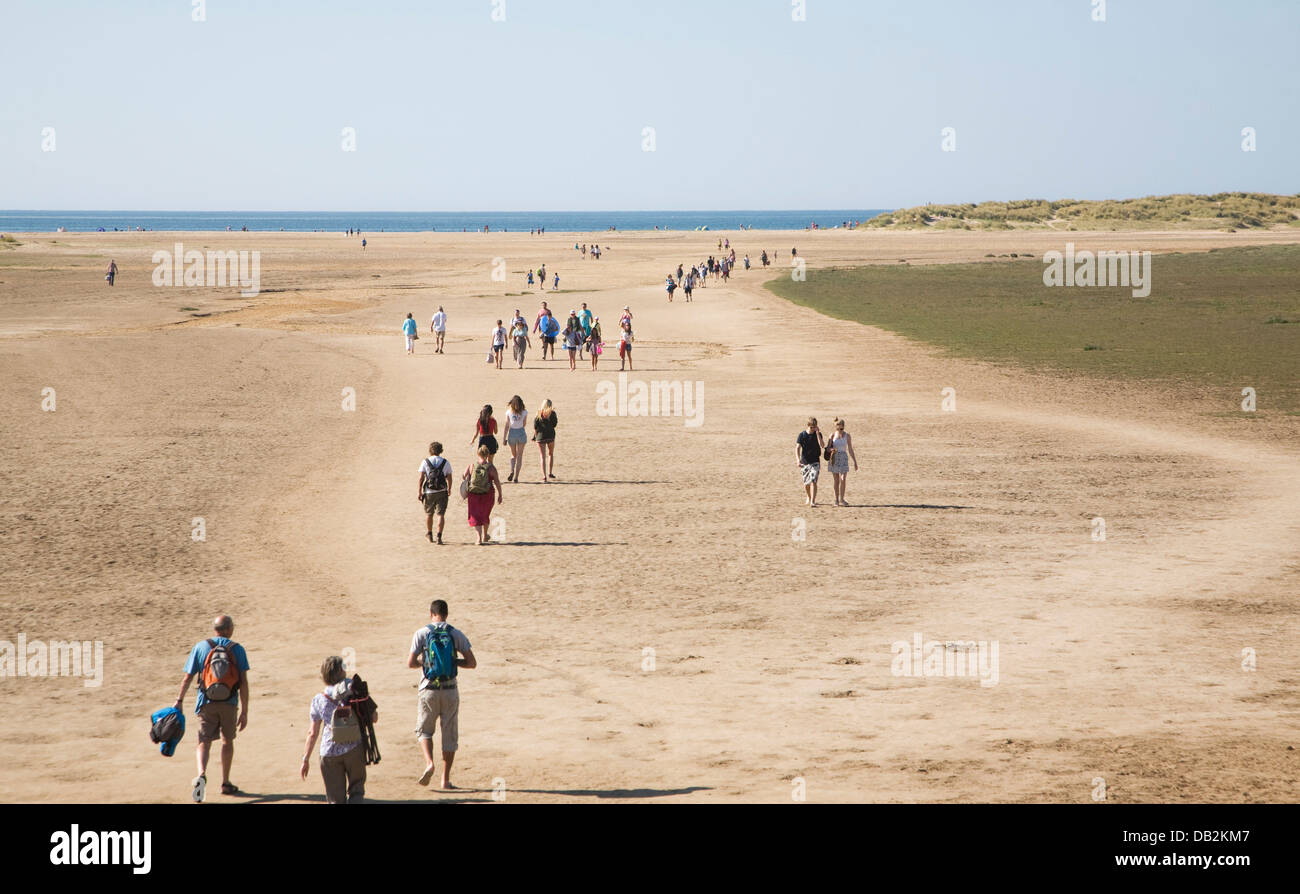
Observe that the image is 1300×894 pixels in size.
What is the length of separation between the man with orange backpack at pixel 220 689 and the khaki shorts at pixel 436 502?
8.32 m

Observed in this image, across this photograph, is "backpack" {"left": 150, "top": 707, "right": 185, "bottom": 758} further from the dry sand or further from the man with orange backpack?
the dry sand

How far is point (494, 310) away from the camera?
207 ft

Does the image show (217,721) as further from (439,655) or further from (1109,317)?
(1109,317)

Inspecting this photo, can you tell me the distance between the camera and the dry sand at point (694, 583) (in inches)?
443

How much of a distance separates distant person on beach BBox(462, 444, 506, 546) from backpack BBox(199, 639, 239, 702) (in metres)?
8.50

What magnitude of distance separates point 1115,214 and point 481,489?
179909 millimetres

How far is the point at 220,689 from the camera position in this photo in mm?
10531

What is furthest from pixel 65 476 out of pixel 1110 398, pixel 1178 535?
pixel 1110 398

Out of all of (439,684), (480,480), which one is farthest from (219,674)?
(480,480)

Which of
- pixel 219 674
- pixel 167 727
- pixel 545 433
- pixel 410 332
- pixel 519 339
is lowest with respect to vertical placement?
pixel 167 727

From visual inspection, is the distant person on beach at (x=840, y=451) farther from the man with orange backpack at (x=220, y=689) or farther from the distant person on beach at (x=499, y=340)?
the distant person on beach at (x=499, y=340)

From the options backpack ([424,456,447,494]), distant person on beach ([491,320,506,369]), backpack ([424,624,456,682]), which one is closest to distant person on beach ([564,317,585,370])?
distant person on beach ([491,320,506,369])

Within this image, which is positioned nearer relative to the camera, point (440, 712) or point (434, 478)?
point (440, 712)
